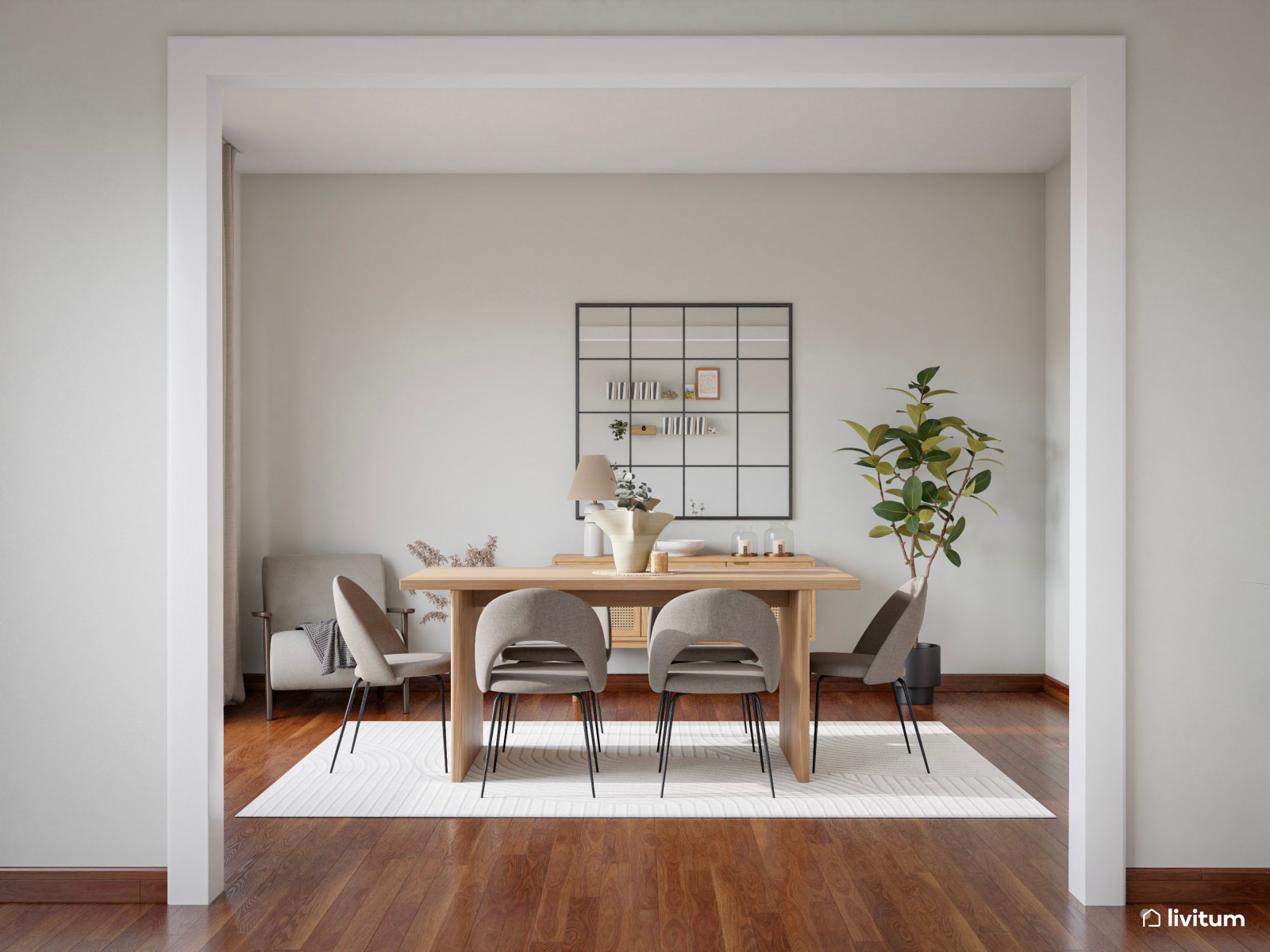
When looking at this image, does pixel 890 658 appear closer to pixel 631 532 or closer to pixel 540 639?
pixel 631 532

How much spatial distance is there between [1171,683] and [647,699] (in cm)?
317

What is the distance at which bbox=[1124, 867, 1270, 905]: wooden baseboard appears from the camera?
2.84 meters

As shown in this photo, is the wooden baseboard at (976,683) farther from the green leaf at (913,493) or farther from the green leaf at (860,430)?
the green leaf at (860,430)

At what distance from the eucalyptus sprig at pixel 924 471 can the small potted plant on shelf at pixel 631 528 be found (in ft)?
5.71

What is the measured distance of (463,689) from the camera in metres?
4.11

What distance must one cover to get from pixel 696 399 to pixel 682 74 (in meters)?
3.13

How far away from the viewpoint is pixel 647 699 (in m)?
5.58

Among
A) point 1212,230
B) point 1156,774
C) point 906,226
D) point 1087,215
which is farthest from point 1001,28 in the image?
point 906,226

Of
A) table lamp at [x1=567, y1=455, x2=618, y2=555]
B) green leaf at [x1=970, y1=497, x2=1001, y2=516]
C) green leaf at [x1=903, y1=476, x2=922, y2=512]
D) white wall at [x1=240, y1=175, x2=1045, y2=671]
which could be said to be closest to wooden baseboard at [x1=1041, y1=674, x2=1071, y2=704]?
white wall at [x1=240, y1=175, x2=1045, y2=671]

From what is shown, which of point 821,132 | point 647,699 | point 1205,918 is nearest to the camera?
point 1205,918

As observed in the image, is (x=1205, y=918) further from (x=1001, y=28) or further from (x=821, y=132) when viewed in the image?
(x=821, y=132)

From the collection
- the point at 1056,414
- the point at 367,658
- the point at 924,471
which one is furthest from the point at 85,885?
the point at 1056,414

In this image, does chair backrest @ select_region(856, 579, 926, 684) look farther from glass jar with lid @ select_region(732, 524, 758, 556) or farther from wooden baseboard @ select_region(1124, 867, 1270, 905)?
glass jar with lid @ select_region(732, 524, 758, 556)

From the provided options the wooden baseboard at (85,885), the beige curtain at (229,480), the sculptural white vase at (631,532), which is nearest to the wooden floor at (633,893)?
the wooden baseboard at (85,885)
